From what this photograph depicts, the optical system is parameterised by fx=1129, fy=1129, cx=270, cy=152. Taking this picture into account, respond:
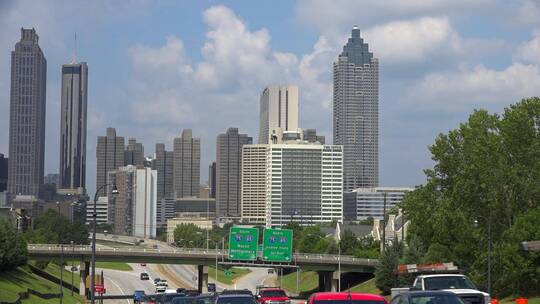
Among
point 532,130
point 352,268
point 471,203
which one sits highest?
point 532,130

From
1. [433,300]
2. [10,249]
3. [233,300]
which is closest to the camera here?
[433,300]

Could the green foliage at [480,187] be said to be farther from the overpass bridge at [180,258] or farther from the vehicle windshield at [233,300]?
the vehicle windshield at [233,300]

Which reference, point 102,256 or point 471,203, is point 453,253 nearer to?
Answer: point 471,203

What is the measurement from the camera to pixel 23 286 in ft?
342

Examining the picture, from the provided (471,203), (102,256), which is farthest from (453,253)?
(102,256)

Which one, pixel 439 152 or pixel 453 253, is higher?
pixel 439 152

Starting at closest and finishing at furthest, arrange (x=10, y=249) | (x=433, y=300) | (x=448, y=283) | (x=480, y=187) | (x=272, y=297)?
(x=433, y=300)
(x=448, y=283)
(x=272, y=297)
(x=480, y=187)
(x=10, y=249)

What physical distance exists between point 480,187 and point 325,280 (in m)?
47.1

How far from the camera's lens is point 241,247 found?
325ft

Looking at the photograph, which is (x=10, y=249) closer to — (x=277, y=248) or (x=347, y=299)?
(x=277, y=248)

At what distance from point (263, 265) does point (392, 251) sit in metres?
11.6

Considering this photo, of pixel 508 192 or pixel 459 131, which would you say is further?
pixel 459 131

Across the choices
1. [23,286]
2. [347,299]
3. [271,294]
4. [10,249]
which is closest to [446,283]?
[347,299]

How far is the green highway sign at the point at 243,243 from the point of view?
98.4 metres
